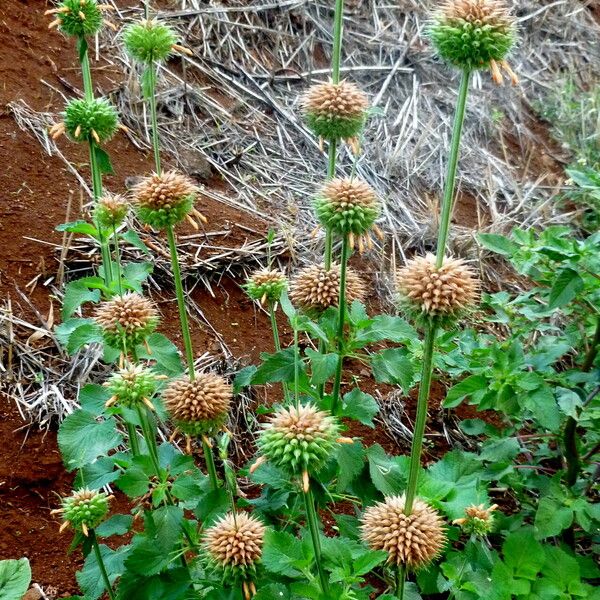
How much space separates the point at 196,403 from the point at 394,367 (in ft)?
1.75

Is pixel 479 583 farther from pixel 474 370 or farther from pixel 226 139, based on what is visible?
pixel 226 139

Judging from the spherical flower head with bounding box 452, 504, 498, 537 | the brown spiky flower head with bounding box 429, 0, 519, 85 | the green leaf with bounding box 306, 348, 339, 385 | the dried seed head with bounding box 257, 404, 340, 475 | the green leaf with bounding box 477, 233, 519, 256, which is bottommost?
the spherical flower head with bounding box 452, 504, 498, 537

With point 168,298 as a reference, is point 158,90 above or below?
above

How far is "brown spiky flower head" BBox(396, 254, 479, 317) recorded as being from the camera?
5.29 feet

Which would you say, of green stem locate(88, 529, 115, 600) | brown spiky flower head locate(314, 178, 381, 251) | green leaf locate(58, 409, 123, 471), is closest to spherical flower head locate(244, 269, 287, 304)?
brown spiky flower head locate(314, 178, 381, 251)

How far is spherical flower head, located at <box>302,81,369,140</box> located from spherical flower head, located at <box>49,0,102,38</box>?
67 centimetres

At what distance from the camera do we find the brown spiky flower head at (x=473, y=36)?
5.26ft

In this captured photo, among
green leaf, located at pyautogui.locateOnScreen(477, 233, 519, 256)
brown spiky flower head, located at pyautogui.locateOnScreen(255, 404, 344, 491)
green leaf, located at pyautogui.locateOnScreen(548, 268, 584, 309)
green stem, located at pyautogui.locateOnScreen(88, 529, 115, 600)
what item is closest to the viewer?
brown spiky flower head, located at pyautogui.locateOnScreen(255, 404, 344, 491)

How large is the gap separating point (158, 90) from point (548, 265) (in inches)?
96.6

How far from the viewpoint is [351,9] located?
570cm

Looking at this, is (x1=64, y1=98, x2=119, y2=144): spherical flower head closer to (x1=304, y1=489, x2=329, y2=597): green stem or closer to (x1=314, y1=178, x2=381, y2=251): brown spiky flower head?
(x1=314, y1=178, x2=381, y2=251): brown spiky flower head

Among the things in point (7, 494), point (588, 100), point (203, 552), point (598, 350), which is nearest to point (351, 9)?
point (588, 100)

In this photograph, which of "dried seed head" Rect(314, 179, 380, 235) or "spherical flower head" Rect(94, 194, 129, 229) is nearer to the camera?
"dried seed head" Rect(314, 179, 380, 235)

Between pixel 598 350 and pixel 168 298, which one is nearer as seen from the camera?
pixel 598 350
